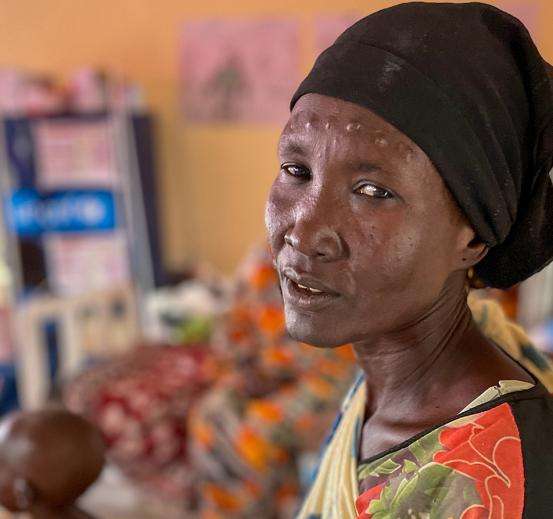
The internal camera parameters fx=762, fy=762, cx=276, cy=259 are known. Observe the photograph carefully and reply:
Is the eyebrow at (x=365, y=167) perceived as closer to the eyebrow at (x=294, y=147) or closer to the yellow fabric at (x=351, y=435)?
the eyebrow at (x=294, y=147)

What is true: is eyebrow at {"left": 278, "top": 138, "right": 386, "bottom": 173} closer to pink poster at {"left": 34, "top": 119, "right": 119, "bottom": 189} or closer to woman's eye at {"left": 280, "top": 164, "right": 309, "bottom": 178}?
woman's eye at {"left": 280, "top": 164, "right": 309, "bottom": 178}

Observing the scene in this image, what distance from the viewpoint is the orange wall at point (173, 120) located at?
373 cm

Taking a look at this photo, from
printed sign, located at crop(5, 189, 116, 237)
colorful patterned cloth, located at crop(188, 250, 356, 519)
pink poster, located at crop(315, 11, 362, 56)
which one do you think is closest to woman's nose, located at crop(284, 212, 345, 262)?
colorful patterned cloth, located at crop(188, 250, 356, 519)

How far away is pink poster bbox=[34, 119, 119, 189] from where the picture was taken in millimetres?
3539

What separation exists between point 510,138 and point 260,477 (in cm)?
166

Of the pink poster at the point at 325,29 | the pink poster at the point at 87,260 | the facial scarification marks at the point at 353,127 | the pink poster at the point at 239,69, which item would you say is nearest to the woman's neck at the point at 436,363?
the facial scarification marks at the point at 353,127

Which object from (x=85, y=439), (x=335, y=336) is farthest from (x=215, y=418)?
(x=335, y=336)

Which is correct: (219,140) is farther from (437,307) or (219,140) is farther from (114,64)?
(437,307)

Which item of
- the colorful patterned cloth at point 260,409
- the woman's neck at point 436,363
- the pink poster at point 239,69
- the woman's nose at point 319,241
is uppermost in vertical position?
the pink poster at point 239,69

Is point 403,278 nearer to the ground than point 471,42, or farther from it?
nearer to the ground

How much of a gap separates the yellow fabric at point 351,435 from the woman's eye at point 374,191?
0.29m

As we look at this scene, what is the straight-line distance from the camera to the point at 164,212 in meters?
4.00

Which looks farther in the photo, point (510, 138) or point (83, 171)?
point (83, 171)

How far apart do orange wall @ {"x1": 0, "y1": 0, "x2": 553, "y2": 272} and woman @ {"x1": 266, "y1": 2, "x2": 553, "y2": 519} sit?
115 inches
